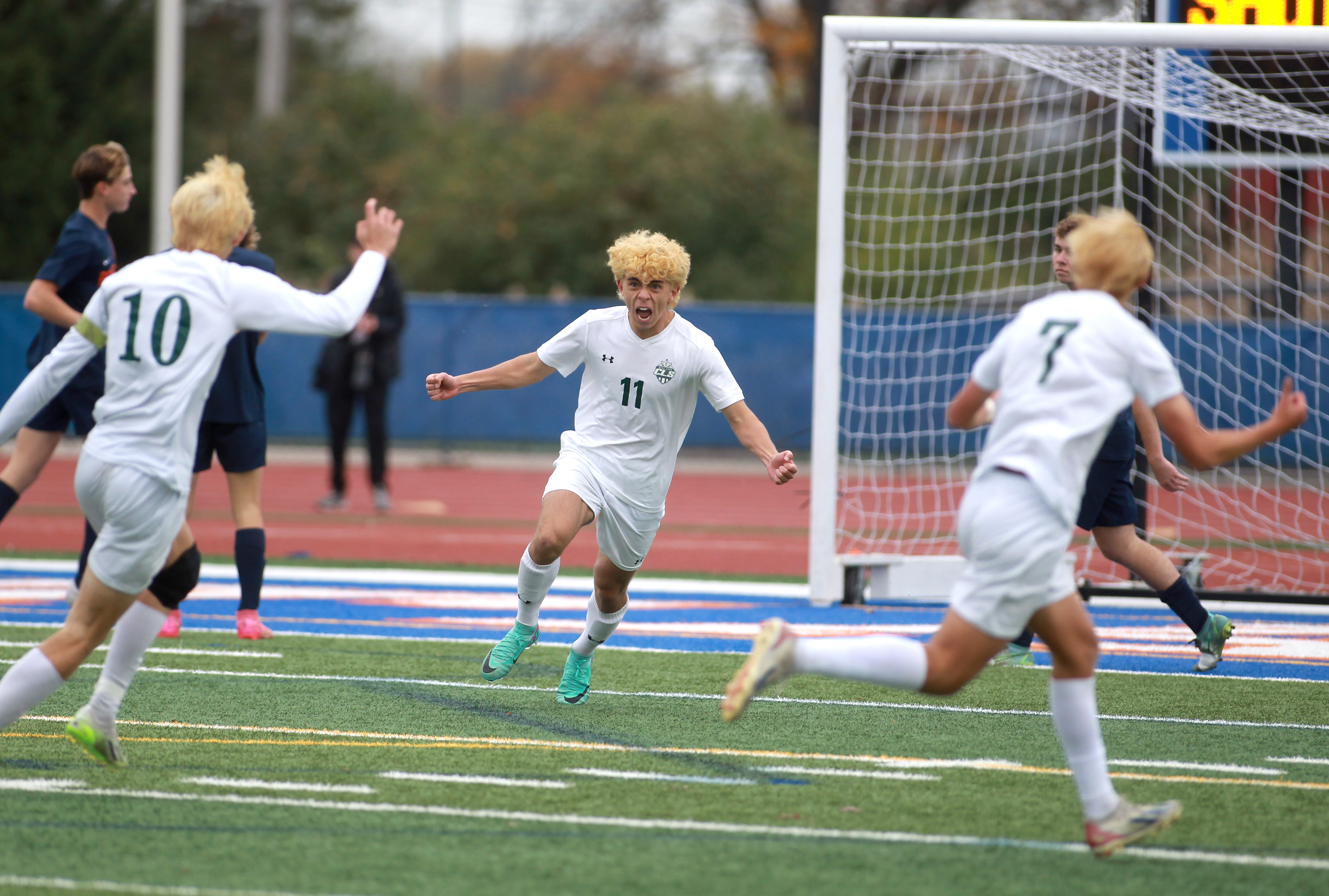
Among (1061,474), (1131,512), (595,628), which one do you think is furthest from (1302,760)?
(595,628)

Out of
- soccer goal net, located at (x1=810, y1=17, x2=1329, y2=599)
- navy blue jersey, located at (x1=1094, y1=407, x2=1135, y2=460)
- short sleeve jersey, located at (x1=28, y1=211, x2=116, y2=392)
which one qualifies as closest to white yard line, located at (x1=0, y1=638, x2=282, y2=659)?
short sleeve jersey, located at (x1=28, y1=211, x2=116, y2=392)

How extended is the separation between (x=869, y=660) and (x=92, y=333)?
2562mm

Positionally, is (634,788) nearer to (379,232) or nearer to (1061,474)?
(1061,474)

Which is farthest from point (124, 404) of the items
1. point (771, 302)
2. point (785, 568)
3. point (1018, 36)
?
point (771, 302)

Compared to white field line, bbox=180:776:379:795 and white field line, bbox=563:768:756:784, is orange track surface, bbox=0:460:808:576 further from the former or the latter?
white field line, bbox=180:776:379:795

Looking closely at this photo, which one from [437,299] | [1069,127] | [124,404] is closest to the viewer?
[124,404]

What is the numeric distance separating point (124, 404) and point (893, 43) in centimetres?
648

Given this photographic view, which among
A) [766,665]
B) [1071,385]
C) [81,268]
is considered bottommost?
[766,665]

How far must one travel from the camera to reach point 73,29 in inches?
1099

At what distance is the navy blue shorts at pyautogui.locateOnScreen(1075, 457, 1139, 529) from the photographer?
22.5 ft

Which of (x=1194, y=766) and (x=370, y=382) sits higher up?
(x=370, y=382)

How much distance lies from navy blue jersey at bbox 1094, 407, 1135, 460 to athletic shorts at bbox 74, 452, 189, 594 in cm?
418

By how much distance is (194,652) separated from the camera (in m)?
7.36

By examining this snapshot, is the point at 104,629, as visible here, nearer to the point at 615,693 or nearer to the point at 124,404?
the point at 124,404
